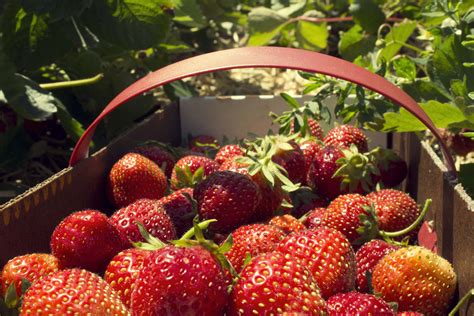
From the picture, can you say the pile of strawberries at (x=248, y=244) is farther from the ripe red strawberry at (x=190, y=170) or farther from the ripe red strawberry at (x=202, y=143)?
the ripe red strawberry at (x=202, y=143)

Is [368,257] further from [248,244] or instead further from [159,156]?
[159,156]

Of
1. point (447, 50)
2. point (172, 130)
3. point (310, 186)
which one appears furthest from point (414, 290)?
point (172, 130)

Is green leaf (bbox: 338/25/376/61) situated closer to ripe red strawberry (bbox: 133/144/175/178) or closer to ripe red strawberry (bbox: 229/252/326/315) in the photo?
ripe red strawberry (bbox: 133/144/175/178)

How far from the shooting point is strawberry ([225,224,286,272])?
1.01 meters

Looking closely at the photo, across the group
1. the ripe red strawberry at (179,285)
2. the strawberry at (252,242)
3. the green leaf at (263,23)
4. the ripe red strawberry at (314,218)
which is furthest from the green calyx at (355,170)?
the green leaf at (263,23)

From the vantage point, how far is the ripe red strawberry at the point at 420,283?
98cm

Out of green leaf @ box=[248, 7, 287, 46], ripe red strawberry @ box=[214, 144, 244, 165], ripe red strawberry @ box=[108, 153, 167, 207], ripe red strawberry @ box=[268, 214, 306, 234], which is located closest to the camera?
ripe red strawberry @ box=[268, 214, 306, 234]

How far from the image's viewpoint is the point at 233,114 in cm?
184

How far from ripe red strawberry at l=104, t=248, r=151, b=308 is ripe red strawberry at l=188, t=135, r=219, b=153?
2.22ft

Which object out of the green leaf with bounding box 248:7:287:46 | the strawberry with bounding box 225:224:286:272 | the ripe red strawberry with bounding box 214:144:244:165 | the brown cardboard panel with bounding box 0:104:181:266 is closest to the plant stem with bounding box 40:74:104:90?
the brown cardboard panel with bounding box 0:104:181:266

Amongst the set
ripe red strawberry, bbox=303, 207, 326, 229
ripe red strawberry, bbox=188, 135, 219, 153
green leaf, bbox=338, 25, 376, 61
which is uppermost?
green leaf, bbox=338, 25, 376, 61

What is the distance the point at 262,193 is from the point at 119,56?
106 cm

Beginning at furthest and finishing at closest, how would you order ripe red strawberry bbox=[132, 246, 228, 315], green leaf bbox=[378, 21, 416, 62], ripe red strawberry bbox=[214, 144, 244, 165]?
green leaf bbox=[378, 21, 416, 62]
ripe red strawberry bbox=[214, 144, 244, 165]
ripe red strawberry bbox=[132, 246, 228, 315]

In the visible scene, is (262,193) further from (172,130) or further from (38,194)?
(172,130)
